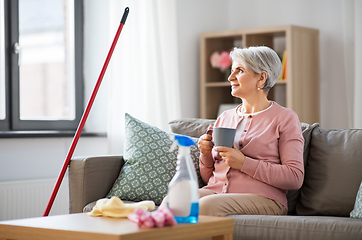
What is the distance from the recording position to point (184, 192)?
4.30ft

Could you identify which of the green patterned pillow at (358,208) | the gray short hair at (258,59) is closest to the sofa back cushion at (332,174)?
the green patterned pillow at (358,208)

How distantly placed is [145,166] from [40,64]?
4.95 ft

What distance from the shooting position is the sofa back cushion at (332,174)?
78.9 inches

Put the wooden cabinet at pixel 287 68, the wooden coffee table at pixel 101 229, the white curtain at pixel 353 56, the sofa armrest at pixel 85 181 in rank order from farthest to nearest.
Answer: the wooden cabinet at pixel 287 68 < the white curtain at pixel 353 56 < the sofa armrest at pixel 85 181 < the wooden coffee table at pixel 101 229

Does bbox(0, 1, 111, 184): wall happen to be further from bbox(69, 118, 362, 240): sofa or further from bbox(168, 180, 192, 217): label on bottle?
bbox(168, 180, 192, 217): label on bottle

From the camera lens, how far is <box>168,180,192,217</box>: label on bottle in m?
1.31

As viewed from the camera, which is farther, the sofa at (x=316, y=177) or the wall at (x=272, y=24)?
the wall at (x=272, y=24)

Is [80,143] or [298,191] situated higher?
[80,143]

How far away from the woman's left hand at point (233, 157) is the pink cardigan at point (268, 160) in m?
0.02

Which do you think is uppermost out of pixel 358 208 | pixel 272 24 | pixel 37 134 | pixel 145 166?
pixel 272 24

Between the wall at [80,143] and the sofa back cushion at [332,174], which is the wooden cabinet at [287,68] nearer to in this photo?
the wall at [80,143]

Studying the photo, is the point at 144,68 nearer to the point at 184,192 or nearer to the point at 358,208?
the point at 358,208

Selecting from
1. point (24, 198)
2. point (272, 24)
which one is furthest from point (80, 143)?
point (272, 24)

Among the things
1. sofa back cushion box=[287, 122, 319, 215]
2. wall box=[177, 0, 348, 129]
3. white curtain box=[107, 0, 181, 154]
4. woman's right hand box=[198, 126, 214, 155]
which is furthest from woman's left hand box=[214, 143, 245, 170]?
wall box=[177, 0, 348, 129]
